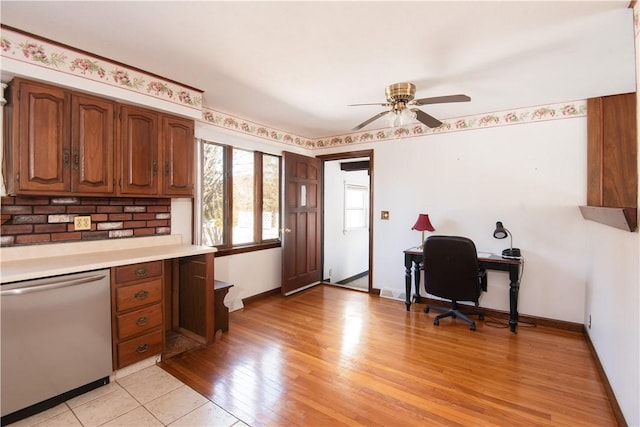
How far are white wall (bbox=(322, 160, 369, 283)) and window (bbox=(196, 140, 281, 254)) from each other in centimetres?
115


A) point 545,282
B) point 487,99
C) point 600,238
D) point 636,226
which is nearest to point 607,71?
point 487,99

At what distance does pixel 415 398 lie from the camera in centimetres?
196

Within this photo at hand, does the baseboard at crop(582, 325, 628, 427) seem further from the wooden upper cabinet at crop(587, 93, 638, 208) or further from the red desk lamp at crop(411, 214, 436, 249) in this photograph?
the red desk lamp at crop(411, 214, 436, 249)

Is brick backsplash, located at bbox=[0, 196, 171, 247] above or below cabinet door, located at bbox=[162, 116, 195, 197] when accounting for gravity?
below

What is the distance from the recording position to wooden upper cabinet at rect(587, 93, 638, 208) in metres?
2.71

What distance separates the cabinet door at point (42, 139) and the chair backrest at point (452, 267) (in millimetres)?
3138

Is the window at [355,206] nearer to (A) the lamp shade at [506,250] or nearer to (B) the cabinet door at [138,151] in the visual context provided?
(A) the lamp shade at [506,250]

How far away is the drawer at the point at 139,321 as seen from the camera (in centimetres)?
214

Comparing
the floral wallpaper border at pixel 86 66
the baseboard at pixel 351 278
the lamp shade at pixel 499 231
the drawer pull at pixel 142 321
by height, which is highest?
the floral wallpaper border at pixel 86 66

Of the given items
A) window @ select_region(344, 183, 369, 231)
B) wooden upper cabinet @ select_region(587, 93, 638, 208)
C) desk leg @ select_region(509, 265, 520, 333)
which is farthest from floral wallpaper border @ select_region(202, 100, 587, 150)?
A: desk leg @ select_region(509, 265, 520, 333)

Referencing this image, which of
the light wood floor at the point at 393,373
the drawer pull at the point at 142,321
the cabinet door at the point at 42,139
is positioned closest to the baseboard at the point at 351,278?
the light wood floor at the point at 393,373

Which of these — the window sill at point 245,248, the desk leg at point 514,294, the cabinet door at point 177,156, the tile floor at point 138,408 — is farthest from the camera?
the window sill at point 245,248

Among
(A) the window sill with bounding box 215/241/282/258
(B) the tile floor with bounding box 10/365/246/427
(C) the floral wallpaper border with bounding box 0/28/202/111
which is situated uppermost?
(C) the floral wallpaper border with bounding box 0/28/202/111

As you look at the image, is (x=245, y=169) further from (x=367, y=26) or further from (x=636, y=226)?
(x=636, y=226)
